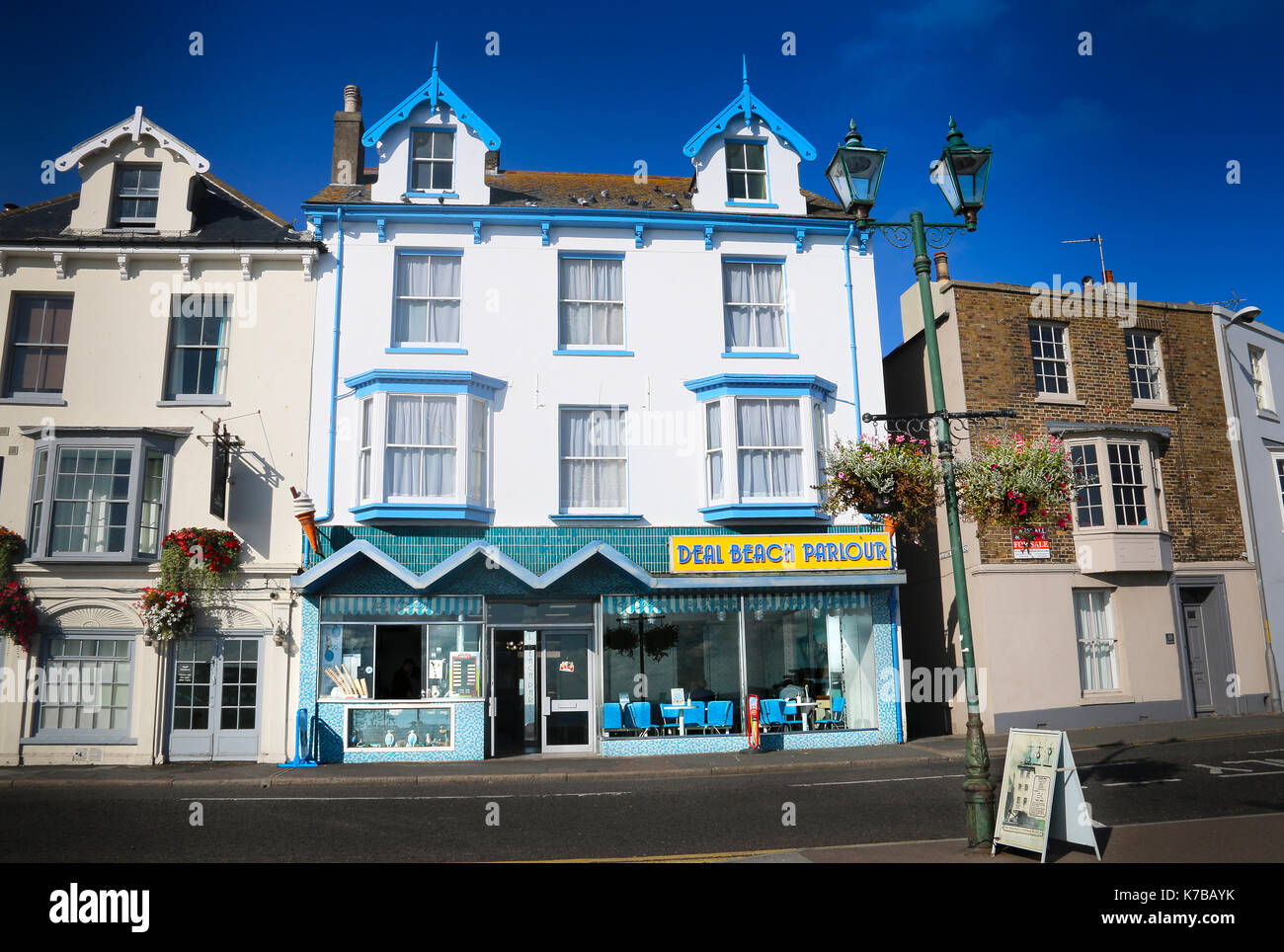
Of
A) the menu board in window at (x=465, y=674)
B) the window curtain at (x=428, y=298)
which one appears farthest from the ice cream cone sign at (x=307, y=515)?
the window curtain at (x=428, y=298)

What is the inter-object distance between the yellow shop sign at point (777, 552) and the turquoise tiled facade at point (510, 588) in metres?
0.29

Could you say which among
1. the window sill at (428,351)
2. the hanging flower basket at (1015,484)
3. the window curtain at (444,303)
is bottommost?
the hanging flower basket at (1015,484)

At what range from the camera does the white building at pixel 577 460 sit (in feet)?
57.4

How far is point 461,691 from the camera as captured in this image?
17359 mm

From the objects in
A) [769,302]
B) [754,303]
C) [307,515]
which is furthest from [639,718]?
[769,302]

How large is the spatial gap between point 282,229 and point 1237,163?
21402 mm

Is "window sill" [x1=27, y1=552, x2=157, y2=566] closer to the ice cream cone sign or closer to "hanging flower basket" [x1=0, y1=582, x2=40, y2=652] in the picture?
"hanging flower basket" [x1=0, y1=582, x2=40, y2=652]

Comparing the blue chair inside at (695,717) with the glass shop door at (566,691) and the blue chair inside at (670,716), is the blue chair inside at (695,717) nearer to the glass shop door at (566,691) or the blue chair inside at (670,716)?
the blue chair inside at (670,716)

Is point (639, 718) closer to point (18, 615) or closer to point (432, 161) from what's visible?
point (18, 615)

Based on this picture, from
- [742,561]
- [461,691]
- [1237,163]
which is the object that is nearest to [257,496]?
[461,691]

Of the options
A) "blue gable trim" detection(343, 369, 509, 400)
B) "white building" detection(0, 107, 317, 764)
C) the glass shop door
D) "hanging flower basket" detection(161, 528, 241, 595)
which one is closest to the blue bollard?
"white building" detection(0, 107, 317, 764)

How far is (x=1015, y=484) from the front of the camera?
10.6 metres

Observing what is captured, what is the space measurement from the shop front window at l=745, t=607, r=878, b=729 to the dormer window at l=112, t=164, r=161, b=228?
15.1m
